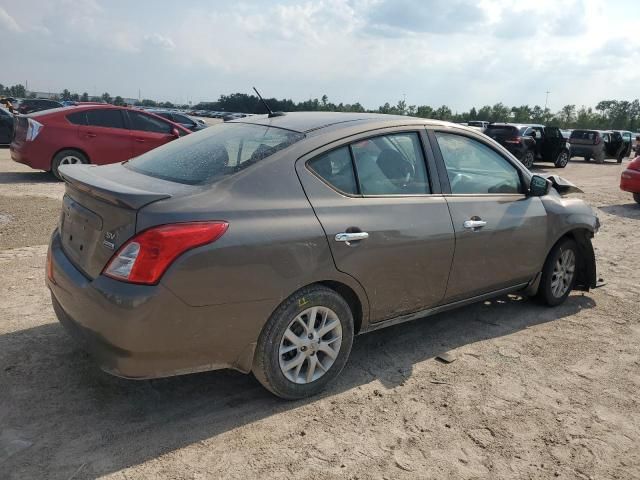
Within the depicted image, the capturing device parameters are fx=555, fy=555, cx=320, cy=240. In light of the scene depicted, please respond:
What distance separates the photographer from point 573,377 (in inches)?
149

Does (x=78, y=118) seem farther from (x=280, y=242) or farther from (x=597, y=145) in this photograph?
(x=597, y=145)

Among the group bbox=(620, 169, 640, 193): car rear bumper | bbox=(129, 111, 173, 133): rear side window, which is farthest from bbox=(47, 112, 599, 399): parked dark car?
bbox=(620, 169, 640, 193): car rear bumper

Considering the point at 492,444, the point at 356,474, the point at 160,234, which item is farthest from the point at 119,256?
the point at 492,444

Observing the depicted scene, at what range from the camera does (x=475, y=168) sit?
421 centimetres

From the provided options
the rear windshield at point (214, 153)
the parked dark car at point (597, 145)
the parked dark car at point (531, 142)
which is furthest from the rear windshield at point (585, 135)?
the rear windshield at point (214, 153)

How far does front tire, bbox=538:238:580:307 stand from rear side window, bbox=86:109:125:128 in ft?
29.4

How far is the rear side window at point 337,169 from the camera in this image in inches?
129

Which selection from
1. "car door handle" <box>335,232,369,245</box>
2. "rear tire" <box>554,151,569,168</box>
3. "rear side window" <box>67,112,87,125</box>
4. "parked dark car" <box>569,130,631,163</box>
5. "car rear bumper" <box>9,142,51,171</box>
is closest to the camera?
"car door handle" <box>335,232,369,245</box>

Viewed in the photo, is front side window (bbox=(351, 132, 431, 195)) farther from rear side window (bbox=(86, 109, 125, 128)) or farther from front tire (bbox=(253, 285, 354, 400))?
rear side window (bbox=(86, 109, 125, 128))

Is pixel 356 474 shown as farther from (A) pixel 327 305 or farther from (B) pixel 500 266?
(B) pixel 500 266

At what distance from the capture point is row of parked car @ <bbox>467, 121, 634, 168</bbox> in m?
19.2

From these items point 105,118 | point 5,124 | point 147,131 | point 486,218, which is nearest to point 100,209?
point 486,218

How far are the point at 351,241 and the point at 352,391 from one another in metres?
0.95

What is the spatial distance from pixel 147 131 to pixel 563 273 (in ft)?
29.4
